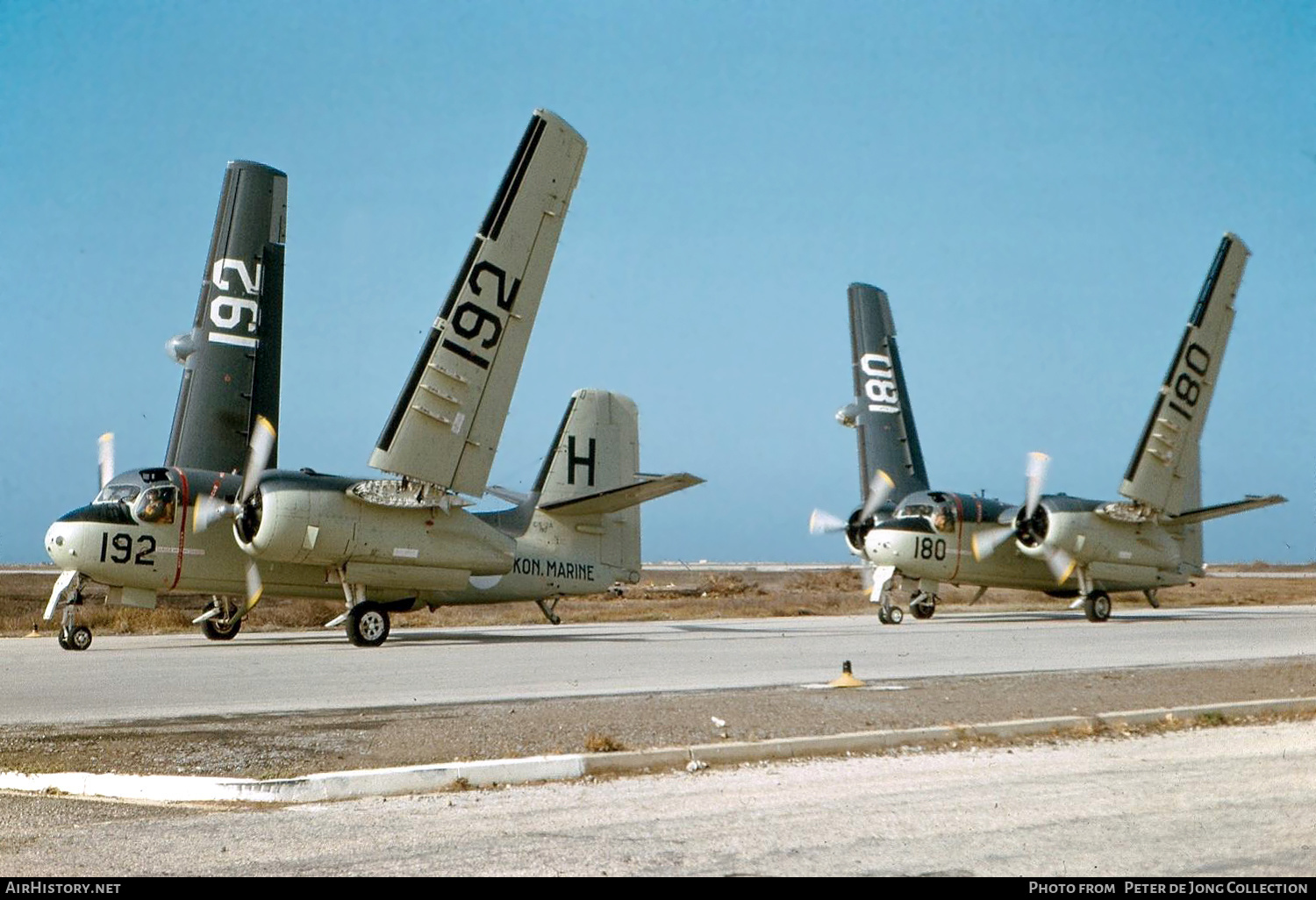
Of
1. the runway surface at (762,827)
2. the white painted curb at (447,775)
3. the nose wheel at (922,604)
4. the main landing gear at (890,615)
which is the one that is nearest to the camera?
the runway surface at (762,827)

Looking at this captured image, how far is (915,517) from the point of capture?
31.3 m

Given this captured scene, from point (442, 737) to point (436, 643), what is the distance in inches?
520

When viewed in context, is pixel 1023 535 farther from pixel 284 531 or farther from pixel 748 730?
pixel 748 730

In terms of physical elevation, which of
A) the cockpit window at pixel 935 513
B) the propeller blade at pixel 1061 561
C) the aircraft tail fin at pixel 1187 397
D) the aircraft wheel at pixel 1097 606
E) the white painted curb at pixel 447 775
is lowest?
the white painted curb at pixel 447 775

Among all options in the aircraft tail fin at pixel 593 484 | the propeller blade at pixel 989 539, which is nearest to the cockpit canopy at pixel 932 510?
the propeller blade at pixel 989 539

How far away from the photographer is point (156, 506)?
21281mm

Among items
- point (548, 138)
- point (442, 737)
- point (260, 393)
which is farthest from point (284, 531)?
point (442, 737)

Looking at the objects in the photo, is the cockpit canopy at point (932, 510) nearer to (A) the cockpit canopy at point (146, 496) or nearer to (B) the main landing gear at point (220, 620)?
(B) the main landing gear at point (220, 620)

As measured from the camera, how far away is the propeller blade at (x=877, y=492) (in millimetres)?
33625

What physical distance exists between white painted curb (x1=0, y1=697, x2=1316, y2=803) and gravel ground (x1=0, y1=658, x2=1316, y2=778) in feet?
1.33

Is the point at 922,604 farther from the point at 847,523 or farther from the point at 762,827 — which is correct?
the point at 762,827

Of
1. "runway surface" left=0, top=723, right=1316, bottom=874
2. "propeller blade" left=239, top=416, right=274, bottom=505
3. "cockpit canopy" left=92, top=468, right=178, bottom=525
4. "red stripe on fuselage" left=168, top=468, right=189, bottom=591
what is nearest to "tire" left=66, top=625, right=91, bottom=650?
"red stripe on fuselage" left=168, top=468, right=189, bottom=591

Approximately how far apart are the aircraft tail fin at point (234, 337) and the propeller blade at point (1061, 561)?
19130 mm

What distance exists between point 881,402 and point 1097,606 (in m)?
8.01
